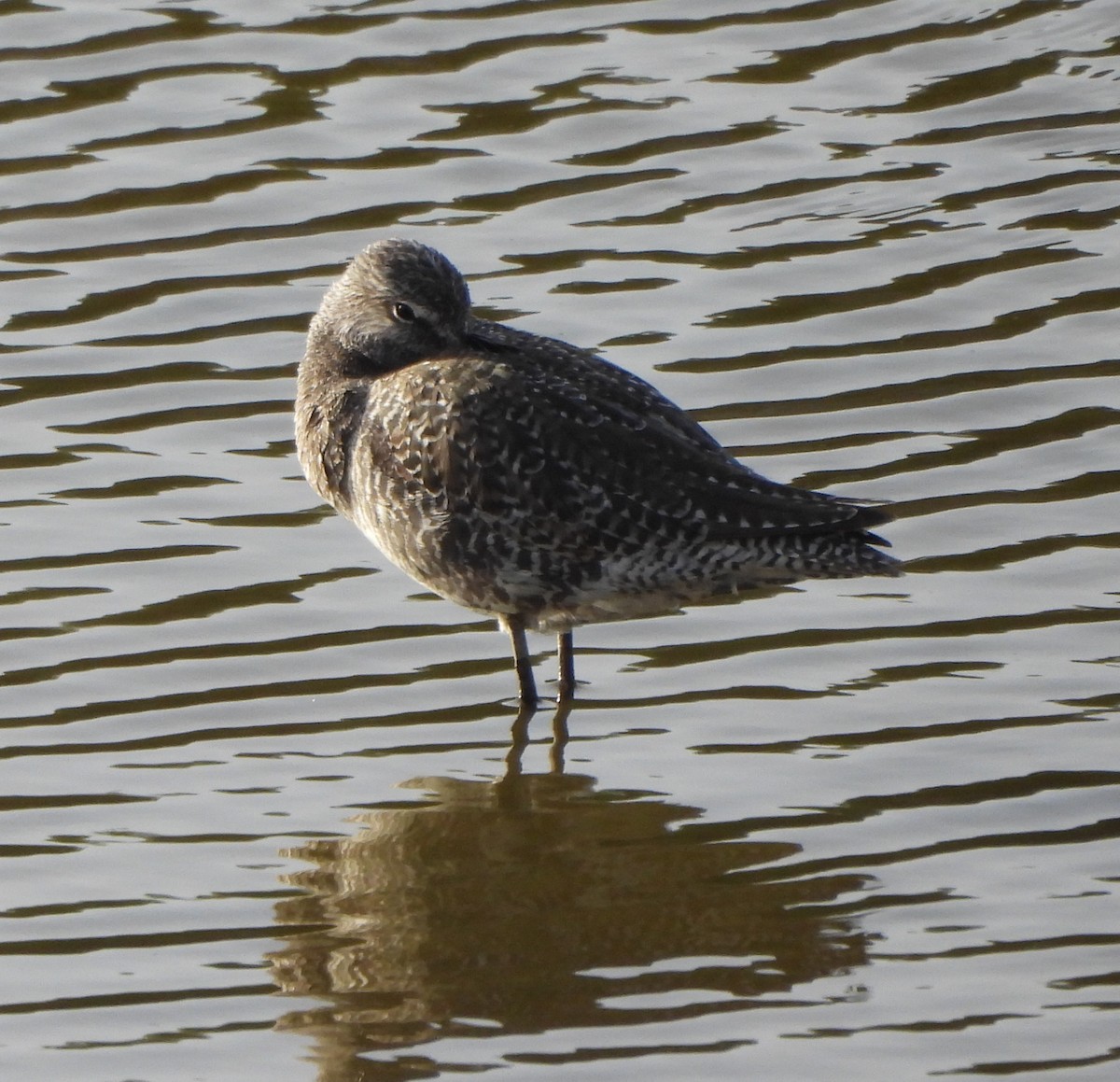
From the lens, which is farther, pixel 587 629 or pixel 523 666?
pixel 587 629

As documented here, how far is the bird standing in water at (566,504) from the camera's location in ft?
30.6

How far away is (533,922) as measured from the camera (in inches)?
308

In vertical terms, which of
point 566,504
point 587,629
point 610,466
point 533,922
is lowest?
point 533,922

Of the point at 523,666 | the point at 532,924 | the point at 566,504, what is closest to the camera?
the point at 532,924

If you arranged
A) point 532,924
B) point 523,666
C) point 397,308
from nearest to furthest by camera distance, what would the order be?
1. point 532,924
2. point 523,666
3. point 397,308

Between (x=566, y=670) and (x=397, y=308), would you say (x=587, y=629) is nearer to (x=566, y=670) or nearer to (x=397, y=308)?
(x=566, y=670)

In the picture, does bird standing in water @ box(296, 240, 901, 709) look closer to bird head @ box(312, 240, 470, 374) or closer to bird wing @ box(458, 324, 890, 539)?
bird wing @ box(458, 324, 890, 539)

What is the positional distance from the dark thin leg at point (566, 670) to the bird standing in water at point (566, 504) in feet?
0.04

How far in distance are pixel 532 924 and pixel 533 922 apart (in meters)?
0.02

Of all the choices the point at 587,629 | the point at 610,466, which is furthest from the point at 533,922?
the point at 587,629

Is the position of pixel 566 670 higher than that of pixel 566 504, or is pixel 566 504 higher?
pixel 566 504

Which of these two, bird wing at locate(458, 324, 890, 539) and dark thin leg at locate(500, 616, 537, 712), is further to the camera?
dark thin leg at locate(500, 616, 537, 712)

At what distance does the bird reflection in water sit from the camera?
719 centimetres

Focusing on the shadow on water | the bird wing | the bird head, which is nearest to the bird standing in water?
the bird wing
